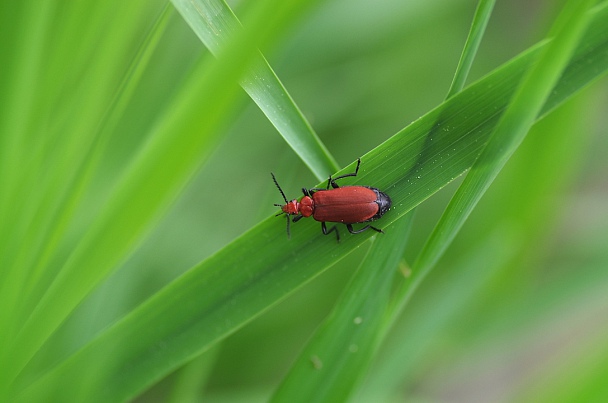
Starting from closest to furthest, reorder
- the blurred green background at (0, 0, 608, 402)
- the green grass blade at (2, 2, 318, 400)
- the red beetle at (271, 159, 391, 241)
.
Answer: the green grass blade at (2, 2, 318, 400) → the red beetle at (271, 159, 391, 241) → the blurred green background at (0, 0, 608, 402)

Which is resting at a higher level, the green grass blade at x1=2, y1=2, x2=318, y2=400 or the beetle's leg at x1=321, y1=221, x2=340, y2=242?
the beetle's leg at x1=321, y1=221, x2=340, y2=242

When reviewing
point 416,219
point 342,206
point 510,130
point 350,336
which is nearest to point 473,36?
point 510,130

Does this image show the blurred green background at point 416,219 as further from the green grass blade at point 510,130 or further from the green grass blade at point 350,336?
the green grass blade at point 510,130

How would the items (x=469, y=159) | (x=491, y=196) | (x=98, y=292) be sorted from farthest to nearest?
(x=491, y=196) < (x=98, y=292) < (x=469, y=159)

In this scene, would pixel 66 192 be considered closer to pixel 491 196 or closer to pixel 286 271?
pixel 286 271

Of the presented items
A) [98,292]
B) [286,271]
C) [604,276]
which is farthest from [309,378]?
[604,276]

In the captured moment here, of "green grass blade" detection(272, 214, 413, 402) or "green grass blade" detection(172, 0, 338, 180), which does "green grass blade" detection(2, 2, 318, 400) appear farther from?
"green grass blade" detection(272, 214, 413, 402)

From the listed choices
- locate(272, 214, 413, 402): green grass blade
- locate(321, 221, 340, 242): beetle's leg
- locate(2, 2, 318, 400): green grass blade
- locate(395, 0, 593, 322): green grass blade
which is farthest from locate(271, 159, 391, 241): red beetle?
locate(2, 2, 318, 400): green grass blade
